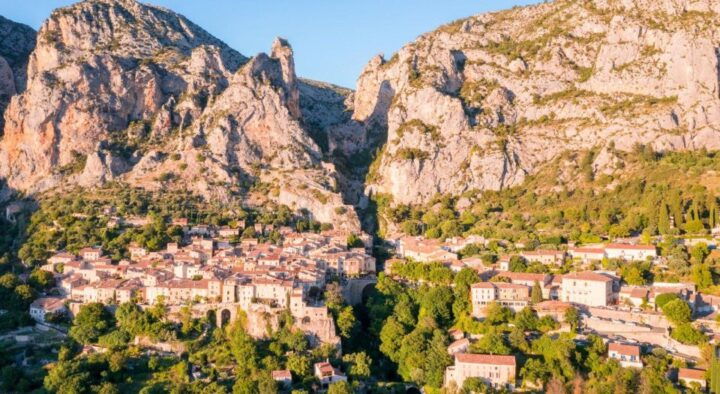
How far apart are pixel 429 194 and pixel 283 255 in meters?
33.2

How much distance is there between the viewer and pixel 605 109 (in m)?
93.8

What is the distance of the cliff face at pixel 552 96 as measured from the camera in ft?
293

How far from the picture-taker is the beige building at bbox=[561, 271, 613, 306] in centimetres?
5519

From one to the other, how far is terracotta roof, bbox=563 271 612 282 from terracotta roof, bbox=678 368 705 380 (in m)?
11.1

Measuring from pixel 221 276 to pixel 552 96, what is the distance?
61.8m

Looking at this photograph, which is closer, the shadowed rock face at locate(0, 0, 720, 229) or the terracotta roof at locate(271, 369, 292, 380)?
the terracotta roof at locate(271, 369, 292, 380)

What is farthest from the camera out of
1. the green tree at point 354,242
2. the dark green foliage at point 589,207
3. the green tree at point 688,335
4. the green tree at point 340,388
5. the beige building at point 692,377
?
the green tree at point 354,242

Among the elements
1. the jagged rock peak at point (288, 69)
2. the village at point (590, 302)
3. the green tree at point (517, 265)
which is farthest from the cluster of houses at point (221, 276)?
the jagged rock peak at point (288, 69)

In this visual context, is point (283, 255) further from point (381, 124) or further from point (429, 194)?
point (381, 124)

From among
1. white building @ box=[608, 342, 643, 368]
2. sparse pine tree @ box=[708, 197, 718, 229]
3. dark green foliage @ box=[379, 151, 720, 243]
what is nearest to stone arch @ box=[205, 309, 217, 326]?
white building @ box=[608, 342, 643, 368]

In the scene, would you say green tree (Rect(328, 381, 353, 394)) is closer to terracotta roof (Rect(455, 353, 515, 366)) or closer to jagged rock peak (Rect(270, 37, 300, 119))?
terracotta roof (Rect(455, 353, 515, 366))

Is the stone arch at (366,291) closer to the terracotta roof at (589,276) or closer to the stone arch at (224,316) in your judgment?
the stone arch at (224,316)

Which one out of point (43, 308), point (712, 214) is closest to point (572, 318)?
point (712, 214)

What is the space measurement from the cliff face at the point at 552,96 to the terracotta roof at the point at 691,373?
142 feet
